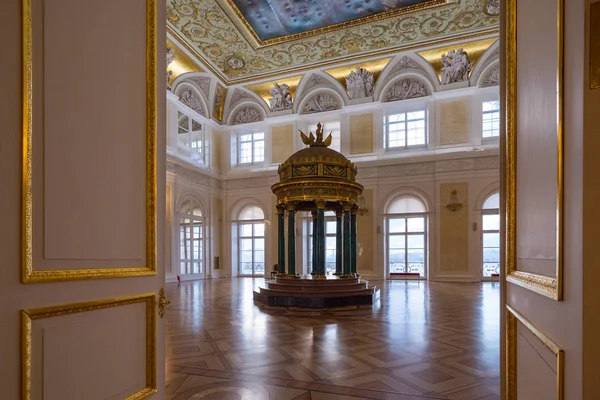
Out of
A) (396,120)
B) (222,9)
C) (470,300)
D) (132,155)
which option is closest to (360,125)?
(396,120)

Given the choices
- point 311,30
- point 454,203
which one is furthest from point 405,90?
point 454,203

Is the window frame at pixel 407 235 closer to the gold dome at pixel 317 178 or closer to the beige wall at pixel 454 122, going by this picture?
→ the beige wall at pixel 454 122

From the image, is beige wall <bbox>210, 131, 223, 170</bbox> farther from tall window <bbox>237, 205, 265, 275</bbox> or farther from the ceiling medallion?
the ceiling medallion

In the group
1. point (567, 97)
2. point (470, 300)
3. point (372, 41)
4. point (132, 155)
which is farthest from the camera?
point (372, 41)

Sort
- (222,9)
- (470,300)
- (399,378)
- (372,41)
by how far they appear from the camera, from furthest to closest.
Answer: (372,41), (222,9), (470,300), (399,378)

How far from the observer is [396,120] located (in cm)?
1622

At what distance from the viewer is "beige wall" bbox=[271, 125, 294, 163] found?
693 inches

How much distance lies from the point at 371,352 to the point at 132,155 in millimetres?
3294

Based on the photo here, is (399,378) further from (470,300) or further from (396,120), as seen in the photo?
(396,120)

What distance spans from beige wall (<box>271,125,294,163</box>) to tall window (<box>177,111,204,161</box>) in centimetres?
320

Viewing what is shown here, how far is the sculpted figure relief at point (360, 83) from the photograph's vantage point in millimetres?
16359

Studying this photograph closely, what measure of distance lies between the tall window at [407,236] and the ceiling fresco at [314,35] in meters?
6.17

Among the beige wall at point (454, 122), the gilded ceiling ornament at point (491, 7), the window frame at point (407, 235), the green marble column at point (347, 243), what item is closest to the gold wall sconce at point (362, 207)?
the window frame at point (407, 235)

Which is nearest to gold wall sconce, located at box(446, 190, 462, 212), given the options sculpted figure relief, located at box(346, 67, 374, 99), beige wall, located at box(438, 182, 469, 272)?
beige wall, located at box(438, 182, 469, 272)
